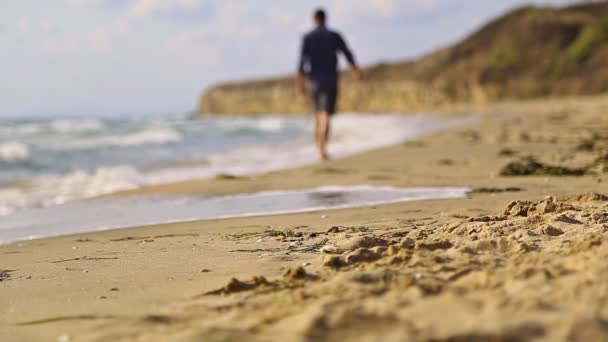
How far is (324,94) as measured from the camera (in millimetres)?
9109

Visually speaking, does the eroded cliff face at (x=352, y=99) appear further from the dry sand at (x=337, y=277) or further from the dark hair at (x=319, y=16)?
the dry sand at (x=337, y=277)

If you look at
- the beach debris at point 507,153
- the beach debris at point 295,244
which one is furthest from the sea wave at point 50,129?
the beach debris at point 295,244

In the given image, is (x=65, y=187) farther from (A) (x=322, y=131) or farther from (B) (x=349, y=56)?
(B) (x=349, y=56)

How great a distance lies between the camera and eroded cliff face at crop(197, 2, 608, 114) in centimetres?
4171

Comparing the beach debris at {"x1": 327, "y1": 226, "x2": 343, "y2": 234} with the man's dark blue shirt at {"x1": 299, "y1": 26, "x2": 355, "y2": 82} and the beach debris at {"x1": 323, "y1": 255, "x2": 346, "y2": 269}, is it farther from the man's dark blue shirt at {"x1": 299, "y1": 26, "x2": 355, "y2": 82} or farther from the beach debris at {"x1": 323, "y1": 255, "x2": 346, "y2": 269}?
the man's dark blue shirt at {"x1": 299, "y1": 26, "x2": 355, "y2": 82}

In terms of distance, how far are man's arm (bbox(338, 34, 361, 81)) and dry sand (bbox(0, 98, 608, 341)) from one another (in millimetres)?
4674

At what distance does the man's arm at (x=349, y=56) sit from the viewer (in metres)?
9.14

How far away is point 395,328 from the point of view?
1.83 metres

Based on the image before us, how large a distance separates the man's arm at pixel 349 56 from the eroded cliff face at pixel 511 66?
31.6 m

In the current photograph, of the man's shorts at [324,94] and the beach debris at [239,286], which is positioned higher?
the man's shorts at [324,94]

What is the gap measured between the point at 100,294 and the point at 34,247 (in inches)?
60.2

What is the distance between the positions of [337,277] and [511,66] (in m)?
48.3

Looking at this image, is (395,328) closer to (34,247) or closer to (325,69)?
(34,247)

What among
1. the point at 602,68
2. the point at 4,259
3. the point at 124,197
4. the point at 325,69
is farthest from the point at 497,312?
the point at 602,68
